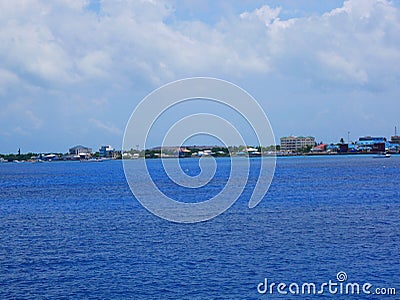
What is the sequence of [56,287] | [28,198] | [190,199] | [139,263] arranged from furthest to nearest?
[28,198] → [190,199] → [139,263] → [56,287]

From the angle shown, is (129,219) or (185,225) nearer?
(185,225)

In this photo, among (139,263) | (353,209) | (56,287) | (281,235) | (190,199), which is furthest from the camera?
(190,199)

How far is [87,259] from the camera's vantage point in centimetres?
3294

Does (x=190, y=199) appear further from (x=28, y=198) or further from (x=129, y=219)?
(x=28, y=198)

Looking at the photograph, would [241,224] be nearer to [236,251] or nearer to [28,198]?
Answer: [236,251]

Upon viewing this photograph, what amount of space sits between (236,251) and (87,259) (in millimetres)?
8398

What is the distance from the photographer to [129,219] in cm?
4875

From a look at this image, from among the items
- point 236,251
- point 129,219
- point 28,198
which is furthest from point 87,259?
point 28,198

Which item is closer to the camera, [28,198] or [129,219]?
[129,219]

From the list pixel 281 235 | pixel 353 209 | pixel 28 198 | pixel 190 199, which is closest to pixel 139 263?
pixel 281 235

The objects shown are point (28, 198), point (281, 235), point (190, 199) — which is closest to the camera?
point (281, 235)

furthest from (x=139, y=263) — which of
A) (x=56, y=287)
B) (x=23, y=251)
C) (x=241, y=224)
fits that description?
(x=241, y=224)

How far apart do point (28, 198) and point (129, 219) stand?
30.0 m

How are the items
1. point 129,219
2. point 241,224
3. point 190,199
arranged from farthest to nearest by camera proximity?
point 190,199
point 129,219
point 241,224
